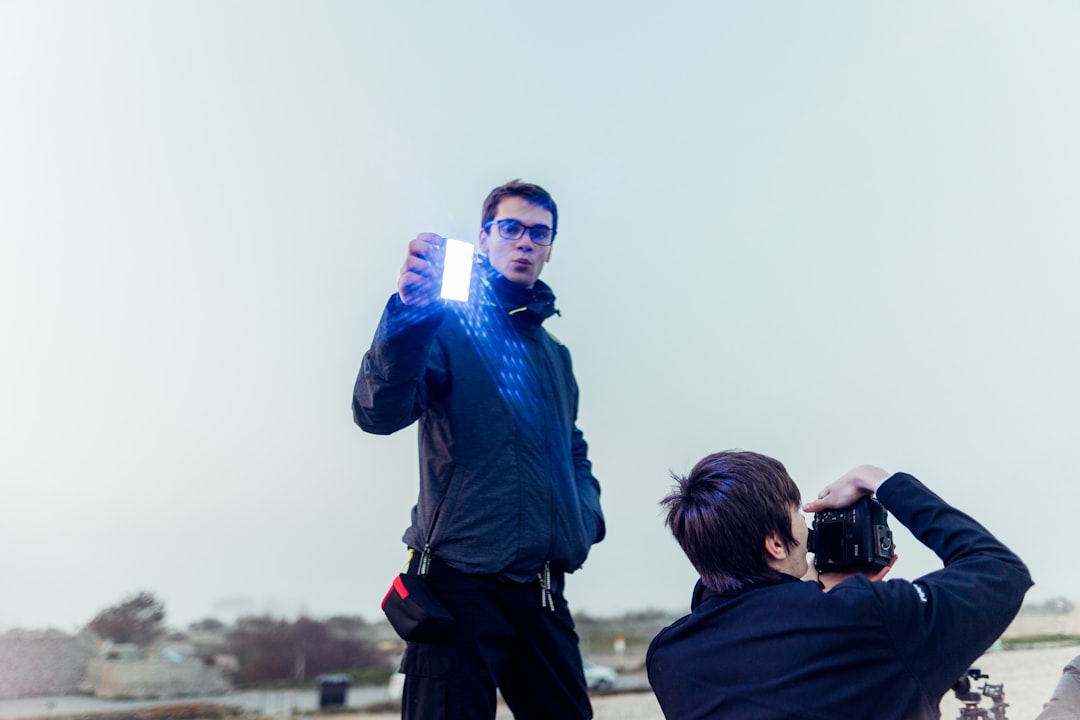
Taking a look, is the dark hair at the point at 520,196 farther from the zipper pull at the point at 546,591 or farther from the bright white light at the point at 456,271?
the zipper pull at the point at 546,591

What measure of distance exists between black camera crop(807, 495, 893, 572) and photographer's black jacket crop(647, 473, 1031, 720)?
91 mm

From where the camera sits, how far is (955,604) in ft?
3.58

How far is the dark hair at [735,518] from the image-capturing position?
1.24m

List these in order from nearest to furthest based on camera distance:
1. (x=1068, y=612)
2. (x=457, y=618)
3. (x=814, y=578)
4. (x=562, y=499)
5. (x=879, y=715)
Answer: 1. (x=879, y=715)
2. (x=814, y=578)
3. (x=457, y=618)
4. (x=562, y=499)
5. (x=1068, y=612)

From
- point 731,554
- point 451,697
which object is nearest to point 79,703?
point 451,697

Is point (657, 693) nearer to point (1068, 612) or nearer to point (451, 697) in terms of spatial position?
point (451, 697)

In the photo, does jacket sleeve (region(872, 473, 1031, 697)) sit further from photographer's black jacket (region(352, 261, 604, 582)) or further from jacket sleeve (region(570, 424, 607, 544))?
jacket sleeve (region(570, 424, 607, 544))

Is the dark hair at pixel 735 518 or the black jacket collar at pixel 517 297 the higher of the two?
the black jacket collar at pixel 517 297

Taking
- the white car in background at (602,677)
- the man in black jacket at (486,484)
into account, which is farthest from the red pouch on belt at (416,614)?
the white car in background at (602,677)

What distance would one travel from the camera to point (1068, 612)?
344 cm

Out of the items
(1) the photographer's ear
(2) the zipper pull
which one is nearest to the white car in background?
(2) the zipper pull

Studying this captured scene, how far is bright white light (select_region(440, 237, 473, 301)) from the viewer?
5.29 ft

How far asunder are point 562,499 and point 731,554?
2.56 ft

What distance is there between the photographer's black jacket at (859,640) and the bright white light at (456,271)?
31.4 inches
